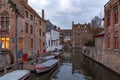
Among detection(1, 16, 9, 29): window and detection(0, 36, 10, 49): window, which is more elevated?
detection(1, 16, 9, 29): window

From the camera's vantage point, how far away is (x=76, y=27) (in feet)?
353

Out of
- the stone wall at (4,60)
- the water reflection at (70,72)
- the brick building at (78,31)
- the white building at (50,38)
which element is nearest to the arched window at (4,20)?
the stone wall at (4,60)

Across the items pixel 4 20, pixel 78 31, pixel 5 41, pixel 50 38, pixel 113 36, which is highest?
pixel 78 31

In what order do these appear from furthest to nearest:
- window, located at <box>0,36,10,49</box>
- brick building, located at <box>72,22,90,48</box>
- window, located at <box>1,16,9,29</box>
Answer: brick building, located at <box>72,22,90,48</box> < window, located at <box>0,36,10,49</box> < window, located at <box>1,16,9,29</box>

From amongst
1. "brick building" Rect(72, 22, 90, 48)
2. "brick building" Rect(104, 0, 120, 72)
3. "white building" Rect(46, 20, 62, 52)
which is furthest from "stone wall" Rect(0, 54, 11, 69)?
"brick building" Rect(72, 22, 90, 48)

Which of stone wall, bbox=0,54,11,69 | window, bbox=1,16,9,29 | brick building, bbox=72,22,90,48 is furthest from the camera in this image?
brick building, bbox=72,22,90,48

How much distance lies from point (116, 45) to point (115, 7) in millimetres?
4748

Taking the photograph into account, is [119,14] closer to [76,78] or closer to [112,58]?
[112,58]

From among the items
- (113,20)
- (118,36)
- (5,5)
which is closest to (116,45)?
(118,36)

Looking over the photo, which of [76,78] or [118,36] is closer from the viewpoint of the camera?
[76,78]

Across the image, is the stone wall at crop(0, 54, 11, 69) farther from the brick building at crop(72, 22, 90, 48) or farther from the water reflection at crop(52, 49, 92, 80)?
the brick building at crop(72, 22, 90, 48)

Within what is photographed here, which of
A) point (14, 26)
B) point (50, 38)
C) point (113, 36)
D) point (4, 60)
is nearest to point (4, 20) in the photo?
point (14, 26)

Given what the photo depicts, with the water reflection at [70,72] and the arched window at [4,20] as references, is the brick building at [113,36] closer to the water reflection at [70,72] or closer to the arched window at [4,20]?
the water reflection at [70,72]

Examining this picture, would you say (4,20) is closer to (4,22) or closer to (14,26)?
(4,22)
